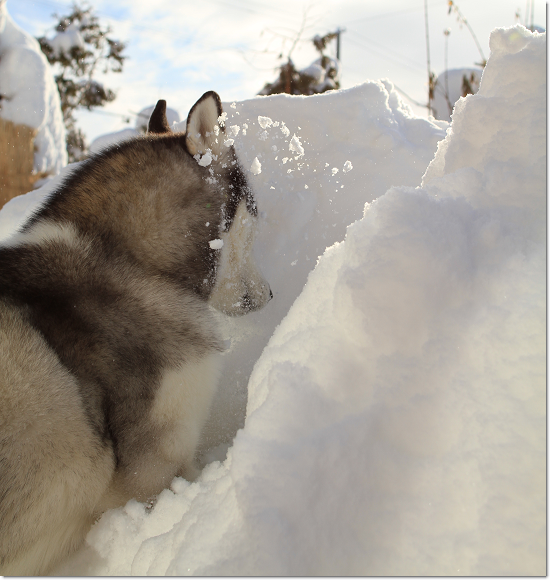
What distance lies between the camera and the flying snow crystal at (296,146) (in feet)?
8.70

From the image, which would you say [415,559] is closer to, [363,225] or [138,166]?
[363,225]

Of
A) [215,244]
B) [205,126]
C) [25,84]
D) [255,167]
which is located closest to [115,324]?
[215,244]

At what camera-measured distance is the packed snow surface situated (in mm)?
708

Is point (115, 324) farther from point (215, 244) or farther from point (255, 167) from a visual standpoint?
point (255, 167)

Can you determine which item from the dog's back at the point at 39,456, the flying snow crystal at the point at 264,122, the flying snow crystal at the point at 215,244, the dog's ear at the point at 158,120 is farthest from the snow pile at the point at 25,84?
the dog's back at the point at 39,456

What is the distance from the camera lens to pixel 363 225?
0.98 meters

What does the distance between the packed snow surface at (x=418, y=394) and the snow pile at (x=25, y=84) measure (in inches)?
335

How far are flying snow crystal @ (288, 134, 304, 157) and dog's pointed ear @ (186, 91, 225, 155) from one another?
74 centimetres

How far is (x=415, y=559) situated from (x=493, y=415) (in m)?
0.29

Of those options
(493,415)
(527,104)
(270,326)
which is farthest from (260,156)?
(493,415)

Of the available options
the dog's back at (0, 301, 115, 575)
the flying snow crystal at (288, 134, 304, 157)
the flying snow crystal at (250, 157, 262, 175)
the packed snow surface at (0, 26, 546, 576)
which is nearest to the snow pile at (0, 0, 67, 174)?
the flying snow crystal at (288, 134, 304, 157)

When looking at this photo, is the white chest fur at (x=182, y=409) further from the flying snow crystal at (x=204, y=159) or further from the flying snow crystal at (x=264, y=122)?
the flying snow crystal at (x=264, y=122)

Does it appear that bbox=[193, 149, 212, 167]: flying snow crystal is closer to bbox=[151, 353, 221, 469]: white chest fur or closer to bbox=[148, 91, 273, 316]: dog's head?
→ bbox=[148, 91, 273, 316]: dog's head

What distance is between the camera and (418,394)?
32.0 inches
